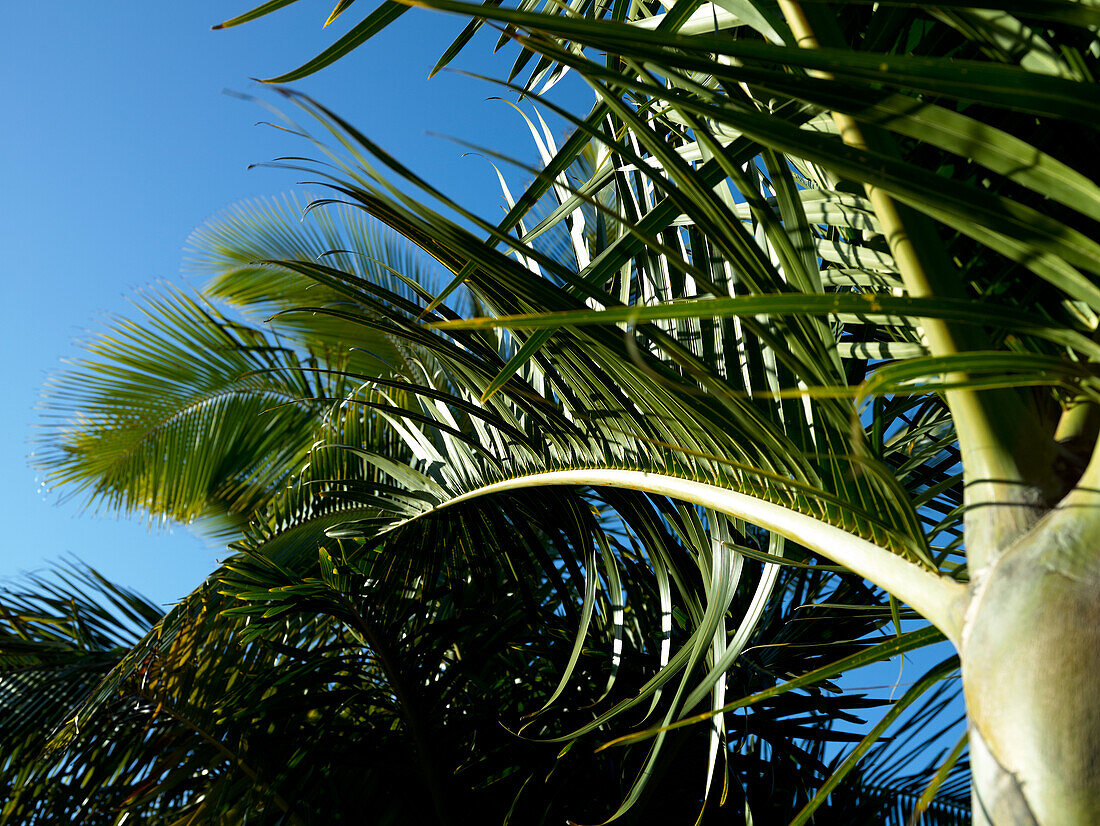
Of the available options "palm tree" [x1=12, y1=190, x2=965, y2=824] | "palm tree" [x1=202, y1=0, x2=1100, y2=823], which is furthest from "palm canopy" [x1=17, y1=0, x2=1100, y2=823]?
"palm tree" [x1=12, y1=190, x2=965, y2=824]

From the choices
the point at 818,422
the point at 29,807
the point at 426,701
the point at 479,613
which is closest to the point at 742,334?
the point at 818,422

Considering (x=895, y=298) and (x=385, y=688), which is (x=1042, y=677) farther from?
(x=385, y=688)

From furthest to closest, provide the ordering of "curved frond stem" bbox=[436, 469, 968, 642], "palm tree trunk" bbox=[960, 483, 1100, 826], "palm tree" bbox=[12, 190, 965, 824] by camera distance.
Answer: "palm tree" bbox=[12, 190, 965, 824]
"curved frond stem" bbox=[436, 469, 968, 642]
"palm tree trunk" bbox=[960, 483, 1100, 826]

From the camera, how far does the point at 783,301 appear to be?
372 millimetres

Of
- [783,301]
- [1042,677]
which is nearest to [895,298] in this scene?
[783,301]

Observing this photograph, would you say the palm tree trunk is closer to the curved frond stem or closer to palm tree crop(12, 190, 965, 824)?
the curved frond stem

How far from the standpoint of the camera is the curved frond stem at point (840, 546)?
46cm

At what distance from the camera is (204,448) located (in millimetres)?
3133

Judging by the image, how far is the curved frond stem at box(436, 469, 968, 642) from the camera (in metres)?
0.46

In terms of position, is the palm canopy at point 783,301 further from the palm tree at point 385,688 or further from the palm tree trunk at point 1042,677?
the palm tree at point 385,688

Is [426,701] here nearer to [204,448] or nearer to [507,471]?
[507,471]

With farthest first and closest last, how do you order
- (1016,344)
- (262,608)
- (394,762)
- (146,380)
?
(146,380) → (394,762) → (262,608) → (1016,344)

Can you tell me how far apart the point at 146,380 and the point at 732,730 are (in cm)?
259

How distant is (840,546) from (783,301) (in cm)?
27
